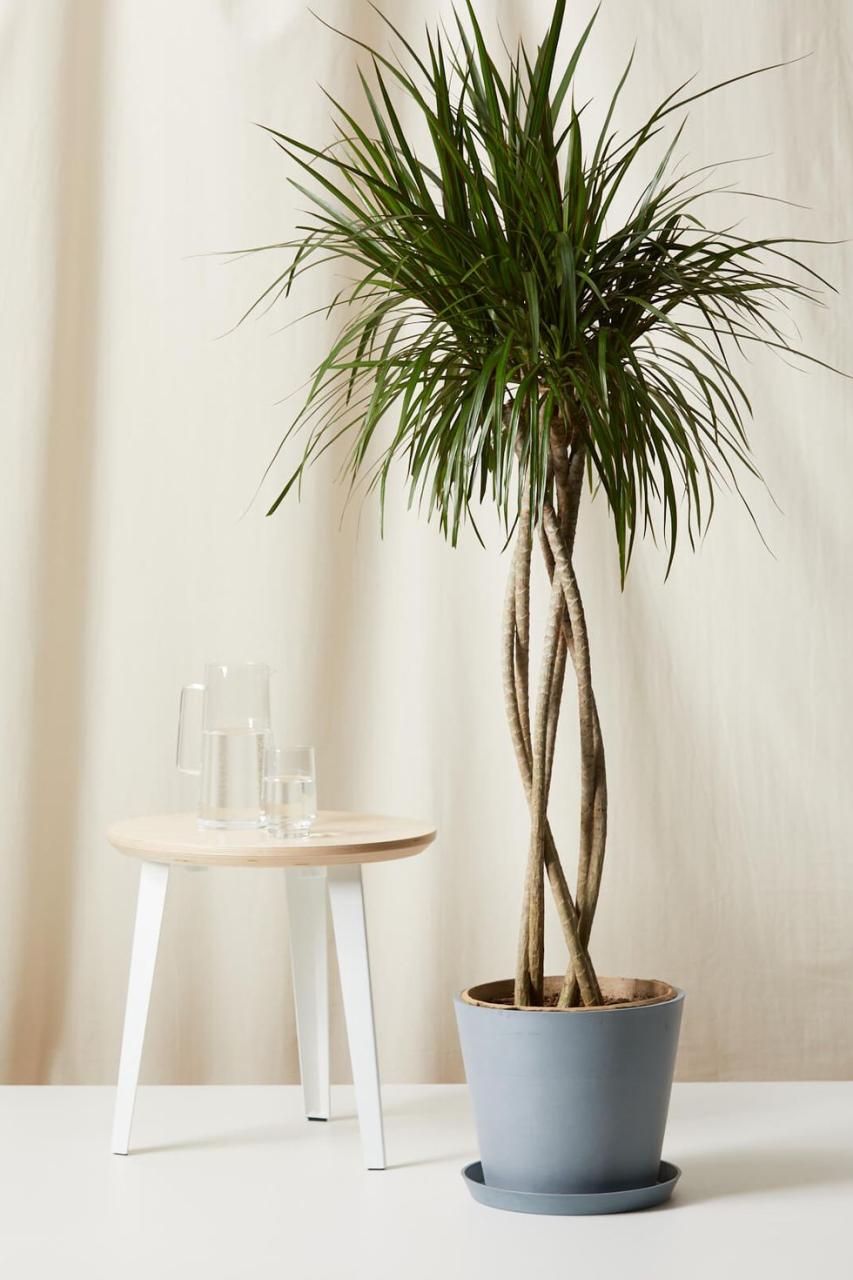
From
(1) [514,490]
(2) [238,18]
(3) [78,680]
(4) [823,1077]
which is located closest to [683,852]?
(4) [823,1077]

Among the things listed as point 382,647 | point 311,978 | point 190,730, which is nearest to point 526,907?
point 311,978

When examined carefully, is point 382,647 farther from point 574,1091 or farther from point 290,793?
point 574,1091

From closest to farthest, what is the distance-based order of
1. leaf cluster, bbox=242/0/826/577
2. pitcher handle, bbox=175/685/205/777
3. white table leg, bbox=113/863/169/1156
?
leaf cluster, bbox=242/0/826/577 → white table leg, bbox=113/863/169/1156 → pitcher handle, bbox=175/685/205/777

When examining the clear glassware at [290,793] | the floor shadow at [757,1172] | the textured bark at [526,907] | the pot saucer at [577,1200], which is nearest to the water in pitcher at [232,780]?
the clear glassware at [290,793]

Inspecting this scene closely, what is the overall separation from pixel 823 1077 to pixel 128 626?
58.6 inches

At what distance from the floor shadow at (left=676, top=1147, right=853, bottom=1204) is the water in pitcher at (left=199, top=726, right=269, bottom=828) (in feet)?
2.59

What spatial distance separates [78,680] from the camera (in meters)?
2.52

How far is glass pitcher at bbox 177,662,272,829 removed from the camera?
2.06 metres

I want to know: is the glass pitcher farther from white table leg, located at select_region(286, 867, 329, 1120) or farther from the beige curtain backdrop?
the beige curtain backdrop

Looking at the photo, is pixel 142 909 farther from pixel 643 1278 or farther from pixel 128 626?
pixel 643 1278

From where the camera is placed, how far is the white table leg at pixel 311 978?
2.21 meters

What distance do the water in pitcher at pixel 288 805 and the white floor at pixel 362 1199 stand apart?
49 centimetres

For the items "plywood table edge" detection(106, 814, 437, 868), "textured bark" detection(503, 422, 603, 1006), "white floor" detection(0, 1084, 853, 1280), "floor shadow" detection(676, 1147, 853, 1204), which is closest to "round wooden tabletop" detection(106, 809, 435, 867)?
"plywood table edge" detection(106, 814, 437, 868)

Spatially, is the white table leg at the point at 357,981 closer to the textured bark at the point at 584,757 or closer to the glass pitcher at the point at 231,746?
the glass pitcher at the point at 231,746
